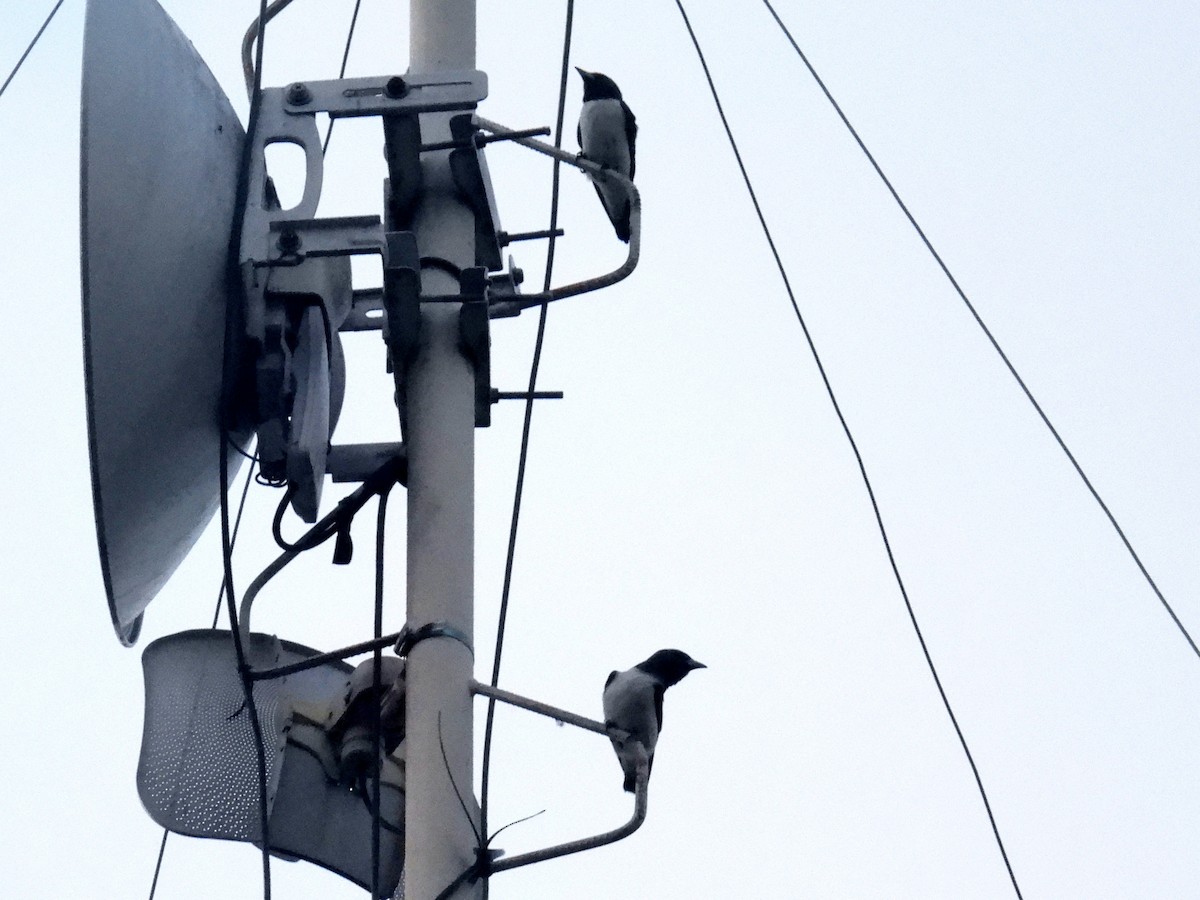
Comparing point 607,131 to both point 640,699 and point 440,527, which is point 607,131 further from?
point 440,527

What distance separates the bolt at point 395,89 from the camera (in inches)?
142

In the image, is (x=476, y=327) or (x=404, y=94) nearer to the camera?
(x=476, y=327)

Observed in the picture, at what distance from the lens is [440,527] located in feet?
10.9

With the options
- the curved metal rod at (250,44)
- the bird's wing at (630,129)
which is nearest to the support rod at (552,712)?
the curved metal rod at (250,44)

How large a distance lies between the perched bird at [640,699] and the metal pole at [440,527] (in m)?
0.37

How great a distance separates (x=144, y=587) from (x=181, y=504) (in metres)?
0.18

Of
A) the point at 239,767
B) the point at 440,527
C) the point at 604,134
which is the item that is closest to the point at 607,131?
the point at 604,134

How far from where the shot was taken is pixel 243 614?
354 centimetres

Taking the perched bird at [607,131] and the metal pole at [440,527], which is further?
the perched bird at [607,131]

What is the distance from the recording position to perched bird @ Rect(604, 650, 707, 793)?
349 centimetres

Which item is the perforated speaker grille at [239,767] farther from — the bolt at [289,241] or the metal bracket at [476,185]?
the metal bracket at [476,185]

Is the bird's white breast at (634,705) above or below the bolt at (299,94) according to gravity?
below

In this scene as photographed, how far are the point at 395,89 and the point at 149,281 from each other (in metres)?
0.67

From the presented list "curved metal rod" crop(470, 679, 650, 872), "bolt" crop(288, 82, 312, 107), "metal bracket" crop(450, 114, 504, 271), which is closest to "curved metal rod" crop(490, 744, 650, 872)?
"curved metal rod" crop(470, 679, 650, 872)
